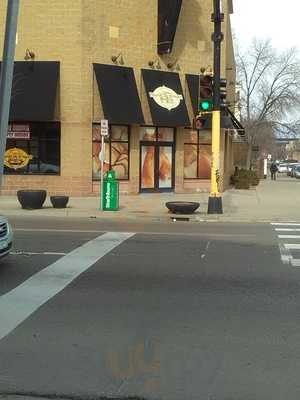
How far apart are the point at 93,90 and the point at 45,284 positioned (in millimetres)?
16652

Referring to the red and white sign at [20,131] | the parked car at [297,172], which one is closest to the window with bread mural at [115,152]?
the red and white sign at [20,131]

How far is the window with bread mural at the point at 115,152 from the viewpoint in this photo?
24.6 m

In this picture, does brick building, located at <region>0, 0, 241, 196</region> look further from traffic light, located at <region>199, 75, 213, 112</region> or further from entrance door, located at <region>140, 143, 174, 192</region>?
traffic light, located at <region>199, 75, 213, 112</region>

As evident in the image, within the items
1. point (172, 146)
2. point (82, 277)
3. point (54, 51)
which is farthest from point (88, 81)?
point (82, 277)

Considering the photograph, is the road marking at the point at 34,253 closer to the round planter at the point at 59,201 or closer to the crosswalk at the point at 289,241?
the crosswalk at the point at 289,241

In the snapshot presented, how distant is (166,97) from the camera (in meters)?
25.8

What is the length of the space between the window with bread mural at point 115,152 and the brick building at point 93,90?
0.13 ft

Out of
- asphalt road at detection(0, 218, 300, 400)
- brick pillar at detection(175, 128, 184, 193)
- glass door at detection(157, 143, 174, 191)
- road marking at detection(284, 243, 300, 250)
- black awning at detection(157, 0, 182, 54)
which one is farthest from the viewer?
brick pillar at detection(175, 128, 184, 193)

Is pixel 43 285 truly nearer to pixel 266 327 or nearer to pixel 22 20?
pixel 266 327

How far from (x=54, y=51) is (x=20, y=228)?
10930mm

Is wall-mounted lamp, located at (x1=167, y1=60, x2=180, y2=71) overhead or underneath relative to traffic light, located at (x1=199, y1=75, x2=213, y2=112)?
overhead

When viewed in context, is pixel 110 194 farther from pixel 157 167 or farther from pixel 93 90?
pixel 157 167

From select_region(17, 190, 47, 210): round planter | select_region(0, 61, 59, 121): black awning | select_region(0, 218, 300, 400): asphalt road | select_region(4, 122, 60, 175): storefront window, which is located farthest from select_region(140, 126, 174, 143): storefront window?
select_region(0, 218, 300, 400): asphalt road

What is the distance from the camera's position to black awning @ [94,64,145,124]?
23.8 meters
